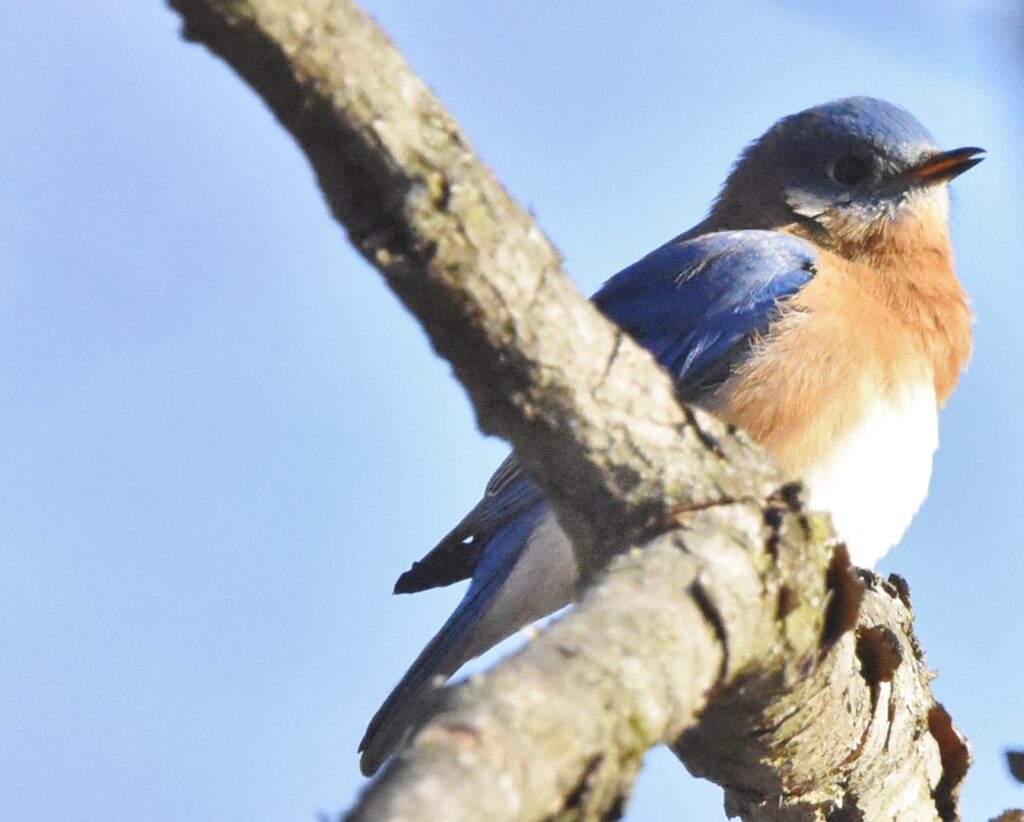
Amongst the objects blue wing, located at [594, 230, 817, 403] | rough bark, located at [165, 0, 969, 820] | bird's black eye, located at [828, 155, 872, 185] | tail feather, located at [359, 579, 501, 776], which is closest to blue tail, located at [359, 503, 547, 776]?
tail feather, located at [359, 579, 501, 776]

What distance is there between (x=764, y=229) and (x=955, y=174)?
3.30 feet

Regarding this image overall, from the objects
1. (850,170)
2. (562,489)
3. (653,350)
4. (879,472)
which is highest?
(850,170)

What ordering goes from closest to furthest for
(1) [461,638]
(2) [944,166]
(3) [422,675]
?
(3) [422,675] → (1) [461,638] → (2) [944,166]

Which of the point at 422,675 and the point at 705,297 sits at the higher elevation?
the point at 705,297

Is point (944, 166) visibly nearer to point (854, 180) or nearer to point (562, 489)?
point (854, 180)

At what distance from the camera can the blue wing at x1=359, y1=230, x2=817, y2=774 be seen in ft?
20.4

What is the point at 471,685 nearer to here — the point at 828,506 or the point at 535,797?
the point at 535,797

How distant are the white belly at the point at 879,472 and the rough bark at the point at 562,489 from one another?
6.41 ft

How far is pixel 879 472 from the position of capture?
606 centimetres

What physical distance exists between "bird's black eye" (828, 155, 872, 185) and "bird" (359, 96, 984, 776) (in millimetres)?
72

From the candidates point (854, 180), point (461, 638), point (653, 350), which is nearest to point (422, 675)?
point (461, 638)

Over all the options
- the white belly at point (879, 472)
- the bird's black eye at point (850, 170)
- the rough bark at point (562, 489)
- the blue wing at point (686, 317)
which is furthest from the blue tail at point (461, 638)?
the bird's black eye at point (850, 170)

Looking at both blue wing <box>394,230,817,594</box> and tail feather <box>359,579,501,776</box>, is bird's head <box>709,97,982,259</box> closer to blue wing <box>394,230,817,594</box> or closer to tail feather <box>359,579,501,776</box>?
blue wing <box>394,230,817,594</box>

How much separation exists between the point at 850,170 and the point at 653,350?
1895 mm
